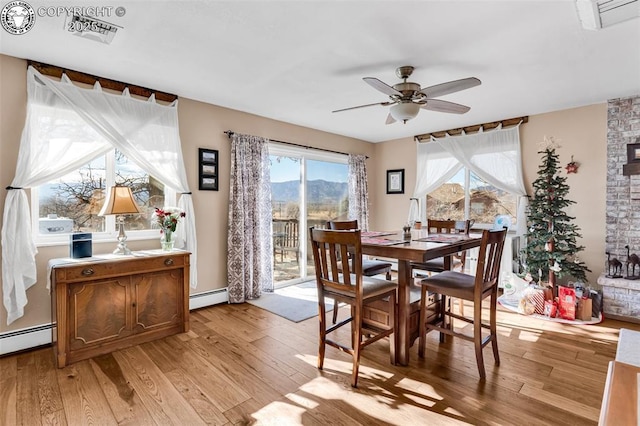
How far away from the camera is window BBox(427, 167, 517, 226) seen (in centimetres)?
474

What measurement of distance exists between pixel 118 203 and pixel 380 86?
248 centimetres

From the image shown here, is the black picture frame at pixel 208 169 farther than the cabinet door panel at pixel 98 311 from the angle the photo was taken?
Yes

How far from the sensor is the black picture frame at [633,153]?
3.56m

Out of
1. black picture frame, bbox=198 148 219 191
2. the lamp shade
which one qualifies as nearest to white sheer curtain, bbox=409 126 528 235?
black picture frame, bbox=198 148 219 191

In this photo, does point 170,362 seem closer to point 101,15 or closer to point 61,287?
point 61,287

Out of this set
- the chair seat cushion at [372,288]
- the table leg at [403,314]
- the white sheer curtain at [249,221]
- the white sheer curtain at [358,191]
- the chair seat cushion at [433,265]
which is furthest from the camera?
the white sheer curtain at [358,191]

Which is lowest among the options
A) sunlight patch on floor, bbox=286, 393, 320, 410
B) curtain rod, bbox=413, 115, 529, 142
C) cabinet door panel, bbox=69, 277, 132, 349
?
sunlight patch on floor, bbox=286, 393, 320, 410

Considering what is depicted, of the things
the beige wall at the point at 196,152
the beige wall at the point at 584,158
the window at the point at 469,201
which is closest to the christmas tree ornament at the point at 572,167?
the beige wall at the point at 584,158

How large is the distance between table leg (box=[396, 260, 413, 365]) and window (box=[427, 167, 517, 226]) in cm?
311

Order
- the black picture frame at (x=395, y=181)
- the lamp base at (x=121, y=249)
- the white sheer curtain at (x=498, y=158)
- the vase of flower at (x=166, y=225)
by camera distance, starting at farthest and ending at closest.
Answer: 1. the black picture frame at (x=395, y=181)
2. the white sheer curtain at (x=498, y=158)
3. the vase of flower at (x=166, y=225)
4. the lamp base at (x=121, y=249)

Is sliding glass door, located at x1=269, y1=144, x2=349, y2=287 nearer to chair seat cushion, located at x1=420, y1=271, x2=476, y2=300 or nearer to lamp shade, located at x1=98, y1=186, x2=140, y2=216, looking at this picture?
lamp shade, located at x1=98, y1=186, x2=140, y2=216

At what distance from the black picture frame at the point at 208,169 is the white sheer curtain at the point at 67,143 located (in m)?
0.29

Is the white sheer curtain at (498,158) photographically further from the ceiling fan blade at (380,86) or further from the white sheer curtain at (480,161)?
the ceiling fan blade at (380,86)

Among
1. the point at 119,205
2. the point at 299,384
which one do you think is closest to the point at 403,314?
the point at 299,384
